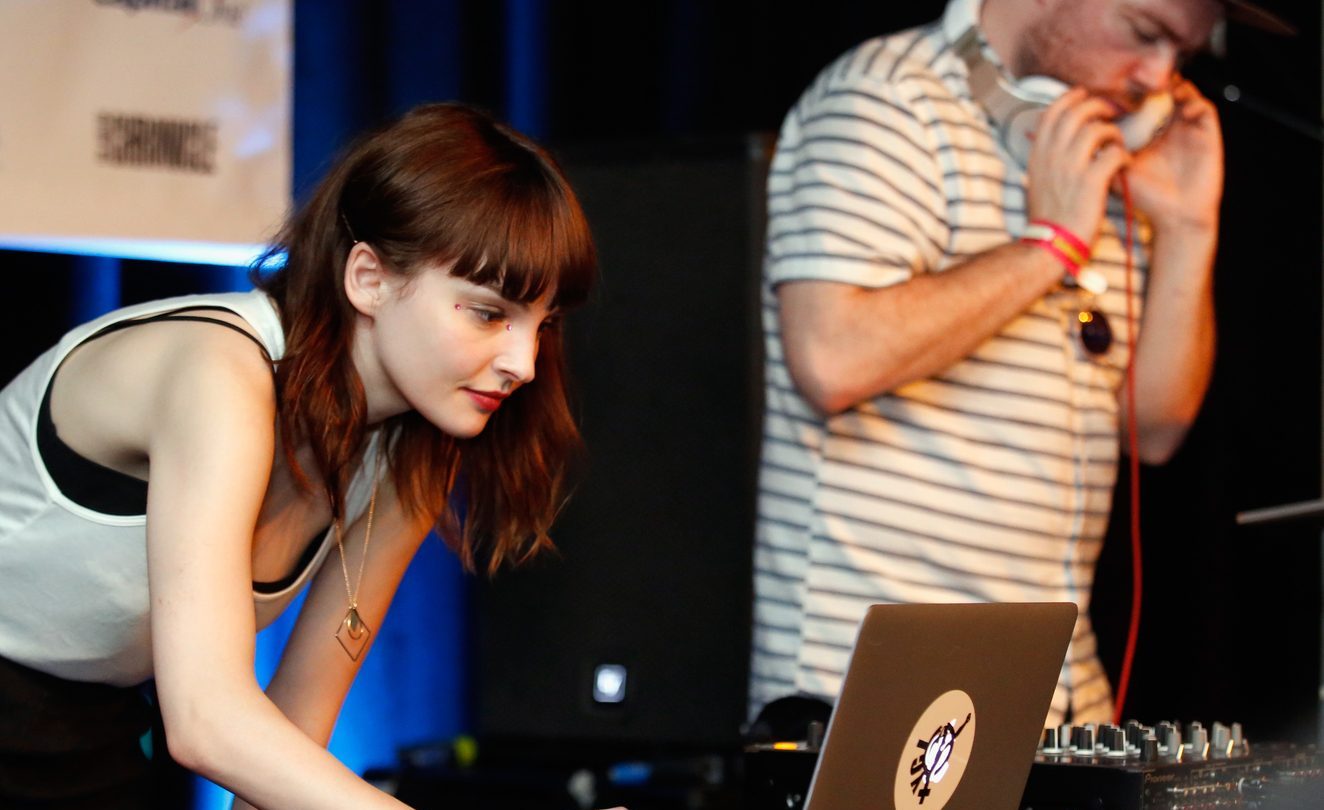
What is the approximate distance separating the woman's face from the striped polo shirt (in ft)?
2.01

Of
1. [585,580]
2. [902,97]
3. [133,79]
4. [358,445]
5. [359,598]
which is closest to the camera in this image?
[358,445]

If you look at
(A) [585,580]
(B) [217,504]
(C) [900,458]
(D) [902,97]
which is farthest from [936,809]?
(A) [585,580]

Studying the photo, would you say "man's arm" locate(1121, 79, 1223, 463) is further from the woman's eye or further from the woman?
the woman

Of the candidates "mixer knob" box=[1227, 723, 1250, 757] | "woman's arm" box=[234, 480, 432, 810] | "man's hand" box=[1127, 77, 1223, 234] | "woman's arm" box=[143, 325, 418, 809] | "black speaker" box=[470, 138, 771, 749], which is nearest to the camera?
"woman's arm" box=[143, 325, 418, 809]

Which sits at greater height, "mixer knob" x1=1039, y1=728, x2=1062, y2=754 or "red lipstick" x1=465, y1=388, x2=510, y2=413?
"red lipstick" x1=465, y1=388, x2=510, y2=413

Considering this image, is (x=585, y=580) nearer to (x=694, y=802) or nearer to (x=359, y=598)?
(x=694, y=802)

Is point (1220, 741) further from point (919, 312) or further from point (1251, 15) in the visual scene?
point (1251, 15)

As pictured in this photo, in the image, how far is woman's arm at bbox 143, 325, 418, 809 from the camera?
1.17 m

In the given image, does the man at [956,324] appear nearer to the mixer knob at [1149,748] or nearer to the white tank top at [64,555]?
the mixer knob at [1149,748]

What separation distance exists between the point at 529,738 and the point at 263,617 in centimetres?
94

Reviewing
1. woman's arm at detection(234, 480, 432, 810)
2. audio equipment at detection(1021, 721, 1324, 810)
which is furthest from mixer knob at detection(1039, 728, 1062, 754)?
woman's arm at detection(234, 480, 432, 810)

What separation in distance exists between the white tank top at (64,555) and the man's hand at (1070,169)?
38.3 inches

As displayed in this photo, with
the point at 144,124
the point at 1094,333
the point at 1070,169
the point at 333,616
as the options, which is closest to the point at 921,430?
the point at 1094,333

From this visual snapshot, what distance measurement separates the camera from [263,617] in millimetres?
1543
